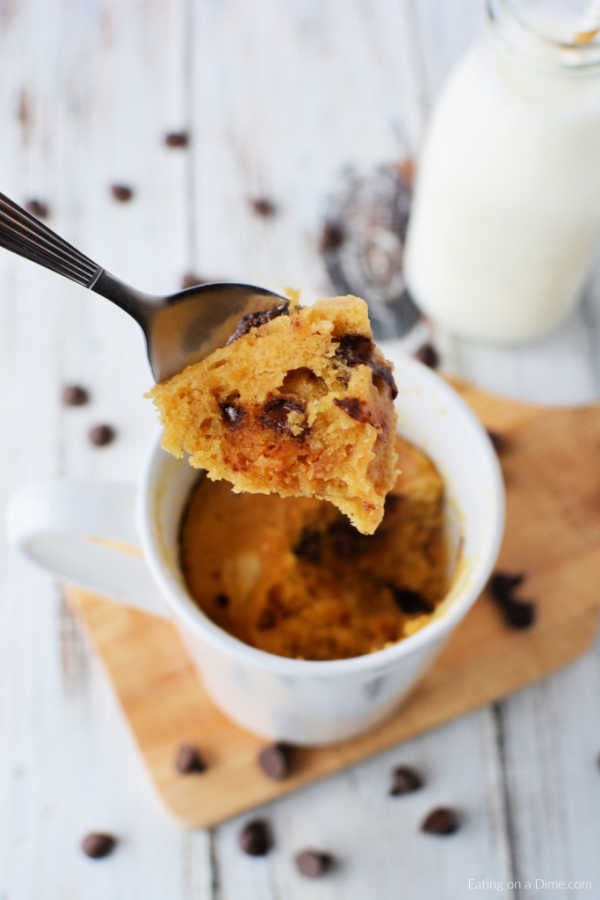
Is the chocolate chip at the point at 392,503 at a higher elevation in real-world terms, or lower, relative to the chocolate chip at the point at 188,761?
higher

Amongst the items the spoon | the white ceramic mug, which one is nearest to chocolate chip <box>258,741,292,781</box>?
the white ceramic mug

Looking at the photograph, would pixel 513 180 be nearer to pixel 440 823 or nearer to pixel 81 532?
pixel 81 532

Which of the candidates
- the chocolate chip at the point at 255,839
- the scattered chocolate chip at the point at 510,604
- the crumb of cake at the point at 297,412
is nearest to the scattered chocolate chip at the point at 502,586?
the scattered chocolate chip at the point at 510,604

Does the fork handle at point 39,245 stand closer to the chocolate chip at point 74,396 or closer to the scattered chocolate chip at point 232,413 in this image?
the scattered chocolate chip at point 232,413

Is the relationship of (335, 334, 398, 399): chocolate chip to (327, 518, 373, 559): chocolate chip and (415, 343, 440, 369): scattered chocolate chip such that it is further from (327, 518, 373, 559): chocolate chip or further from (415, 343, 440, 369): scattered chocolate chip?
(415, 343, 440, 369): scattered chocolate chip

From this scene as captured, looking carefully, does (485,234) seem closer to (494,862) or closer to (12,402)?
(12,402)

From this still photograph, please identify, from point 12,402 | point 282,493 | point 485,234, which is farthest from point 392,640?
point 12,402
